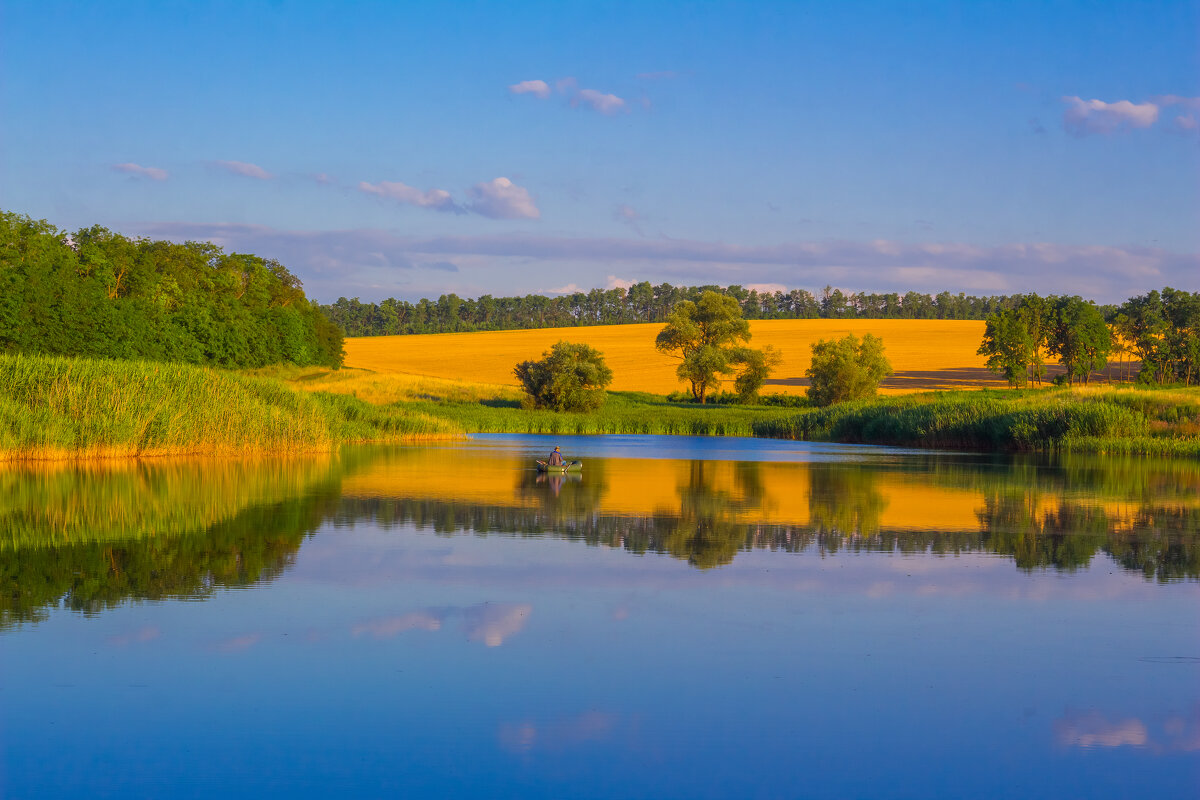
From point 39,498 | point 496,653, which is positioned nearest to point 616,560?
point 496,653

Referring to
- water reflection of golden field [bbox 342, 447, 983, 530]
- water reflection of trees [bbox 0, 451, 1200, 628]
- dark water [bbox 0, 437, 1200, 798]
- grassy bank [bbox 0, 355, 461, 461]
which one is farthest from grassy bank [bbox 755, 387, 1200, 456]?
grassy bank [bbox 0, 355, 461, 461]

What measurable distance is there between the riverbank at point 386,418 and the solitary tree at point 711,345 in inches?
409

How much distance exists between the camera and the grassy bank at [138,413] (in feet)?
90.2

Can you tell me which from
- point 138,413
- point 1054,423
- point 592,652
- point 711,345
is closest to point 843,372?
point 711,345

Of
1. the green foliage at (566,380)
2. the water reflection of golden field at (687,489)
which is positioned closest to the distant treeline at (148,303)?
the green foliage at (566,380)

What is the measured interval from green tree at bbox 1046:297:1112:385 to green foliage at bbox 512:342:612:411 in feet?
132

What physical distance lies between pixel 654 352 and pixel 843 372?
4939 centimetres

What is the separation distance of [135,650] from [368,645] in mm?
1868

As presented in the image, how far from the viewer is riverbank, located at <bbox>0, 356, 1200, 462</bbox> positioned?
28.3 meters

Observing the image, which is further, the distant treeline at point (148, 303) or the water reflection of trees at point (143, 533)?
the distant treeline at point (148, 303)

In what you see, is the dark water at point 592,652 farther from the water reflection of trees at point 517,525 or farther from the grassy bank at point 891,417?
the grassy bank at point 891,417

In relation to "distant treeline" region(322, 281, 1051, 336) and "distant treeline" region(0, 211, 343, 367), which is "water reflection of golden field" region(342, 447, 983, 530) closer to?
"distant treeline" region(0, 211, 343, 367)

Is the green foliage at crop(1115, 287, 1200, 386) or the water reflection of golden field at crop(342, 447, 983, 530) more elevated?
the green foliage at crop(1115, 287, 1200, 386)

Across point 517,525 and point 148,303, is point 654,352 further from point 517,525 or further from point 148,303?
point 517,525
